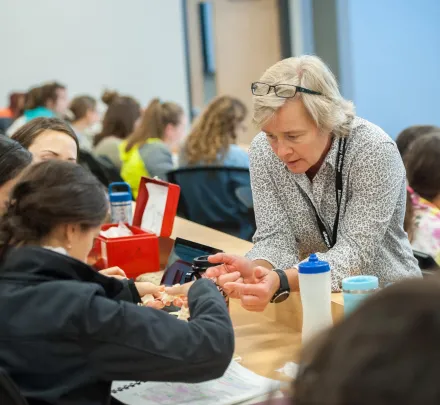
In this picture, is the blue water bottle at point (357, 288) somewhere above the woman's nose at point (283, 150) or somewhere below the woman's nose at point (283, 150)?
below

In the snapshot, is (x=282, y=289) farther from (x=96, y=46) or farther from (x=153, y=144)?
(x=96, y=46)

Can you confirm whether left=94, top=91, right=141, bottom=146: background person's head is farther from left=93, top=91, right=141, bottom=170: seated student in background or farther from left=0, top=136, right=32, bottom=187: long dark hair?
left=0, top=136, right=32, bottom=187: long dark hair

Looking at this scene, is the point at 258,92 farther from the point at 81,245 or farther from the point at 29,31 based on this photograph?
the point at 29,31

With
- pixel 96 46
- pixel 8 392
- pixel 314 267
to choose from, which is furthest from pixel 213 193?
pixel 96 46

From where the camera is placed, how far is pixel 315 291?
1914 mm

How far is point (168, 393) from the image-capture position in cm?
180

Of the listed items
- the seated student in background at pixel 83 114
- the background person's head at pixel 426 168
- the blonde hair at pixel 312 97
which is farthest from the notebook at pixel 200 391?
the seated student in background at pixel 83 114

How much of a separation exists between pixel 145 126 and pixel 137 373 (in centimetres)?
419

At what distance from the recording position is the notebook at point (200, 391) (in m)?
1.75

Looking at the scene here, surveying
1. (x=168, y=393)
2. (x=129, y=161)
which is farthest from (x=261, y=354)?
(x=129, y=161)

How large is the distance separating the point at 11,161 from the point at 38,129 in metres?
0.70

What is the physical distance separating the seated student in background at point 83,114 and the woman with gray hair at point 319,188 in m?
5.81

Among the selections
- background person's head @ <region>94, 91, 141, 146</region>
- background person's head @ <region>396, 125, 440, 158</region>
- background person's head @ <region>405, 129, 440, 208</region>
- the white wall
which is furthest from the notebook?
the white wall

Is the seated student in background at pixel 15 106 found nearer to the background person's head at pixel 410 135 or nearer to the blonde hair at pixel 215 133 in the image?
the blonde hair at pixel 215 133
